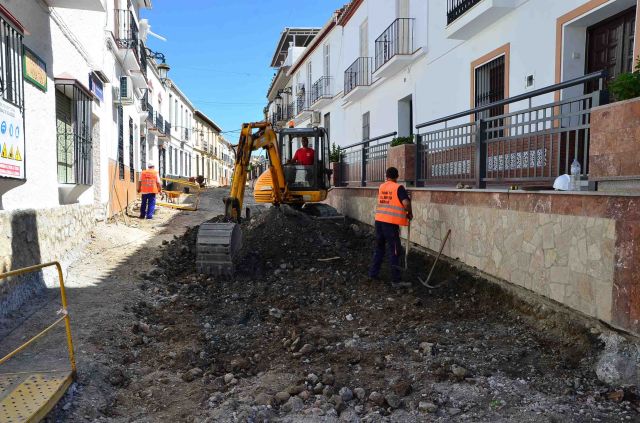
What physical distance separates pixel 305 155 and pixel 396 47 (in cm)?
454

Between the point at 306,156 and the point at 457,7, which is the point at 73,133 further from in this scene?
the point at 457,7

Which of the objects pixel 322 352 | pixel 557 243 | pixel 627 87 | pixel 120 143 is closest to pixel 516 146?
pixel 557 243

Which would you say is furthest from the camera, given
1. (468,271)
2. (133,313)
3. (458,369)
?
(468,271)

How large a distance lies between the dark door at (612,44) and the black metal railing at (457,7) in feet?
8.53

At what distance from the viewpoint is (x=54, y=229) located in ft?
22.5

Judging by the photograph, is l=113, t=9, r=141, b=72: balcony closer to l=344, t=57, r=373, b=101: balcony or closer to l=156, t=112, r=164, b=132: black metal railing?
l=344, t=57, r=373, b=101: balcony

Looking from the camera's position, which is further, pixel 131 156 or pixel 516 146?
pixel 131 156

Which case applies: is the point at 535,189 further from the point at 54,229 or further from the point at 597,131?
the point at 54,229

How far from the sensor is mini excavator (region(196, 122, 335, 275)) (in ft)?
25.0

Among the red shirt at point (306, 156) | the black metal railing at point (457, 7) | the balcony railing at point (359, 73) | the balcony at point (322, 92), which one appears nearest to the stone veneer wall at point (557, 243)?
the red shirt at point (306, 156)

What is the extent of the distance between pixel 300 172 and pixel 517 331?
708 centimetres

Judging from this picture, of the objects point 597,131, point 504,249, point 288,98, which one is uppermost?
point 288,98

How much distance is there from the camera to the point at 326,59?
22.8m

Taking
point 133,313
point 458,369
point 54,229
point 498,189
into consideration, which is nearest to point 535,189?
point 498,189
